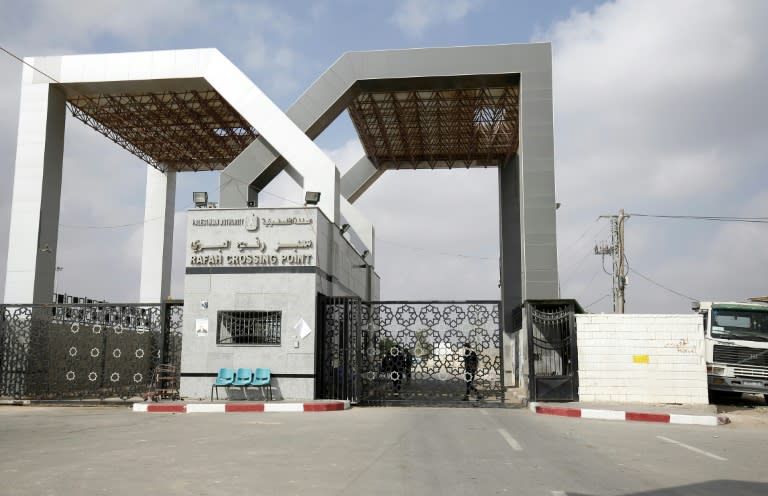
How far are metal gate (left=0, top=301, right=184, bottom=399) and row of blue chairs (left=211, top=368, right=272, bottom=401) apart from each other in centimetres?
229

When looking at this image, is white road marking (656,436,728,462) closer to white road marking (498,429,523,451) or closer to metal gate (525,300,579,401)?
white road marking (498,429,523,451)

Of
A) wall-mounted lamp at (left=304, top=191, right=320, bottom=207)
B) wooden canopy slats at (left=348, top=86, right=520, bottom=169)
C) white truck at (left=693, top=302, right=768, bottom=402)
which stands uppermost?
wooden canopy slats at (left=348, top=86, right=520, bottom=169)

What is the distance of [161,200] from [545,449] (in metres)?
31.0

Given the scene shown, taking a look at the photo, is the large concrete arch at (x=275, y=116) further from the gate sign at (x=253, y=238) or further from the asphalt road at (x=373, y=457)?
the asphalt road at (x=373, y=457)

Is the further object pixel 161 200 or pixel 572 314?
pixel 161 200

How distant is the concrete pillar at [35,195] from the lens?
21.9m

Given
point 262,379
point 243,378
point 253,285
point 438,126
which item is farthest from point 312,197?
point 438,126

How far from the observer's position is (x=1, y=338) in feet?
66.1

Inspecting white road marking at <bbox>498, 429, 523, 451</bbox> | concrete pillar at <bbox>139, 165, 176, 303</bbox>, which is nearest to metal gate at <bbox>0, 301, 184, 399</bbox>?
white road marking at <bbox>498, 429, 523, 451</bbox>

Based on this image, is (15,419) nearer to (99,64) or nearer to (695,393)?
(99,64)

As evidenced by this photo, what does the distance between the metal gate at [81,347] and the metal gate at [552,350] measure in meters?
10.1

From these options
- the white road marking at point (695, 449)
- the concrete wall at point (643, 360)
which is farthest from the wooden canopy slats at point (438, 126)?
the white road marking at point (695, 449)

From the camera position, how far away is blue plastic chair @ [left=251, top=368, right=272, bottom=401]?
17344 millimetres

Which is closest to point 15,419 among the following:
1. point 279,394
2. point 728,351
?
point 279,394
